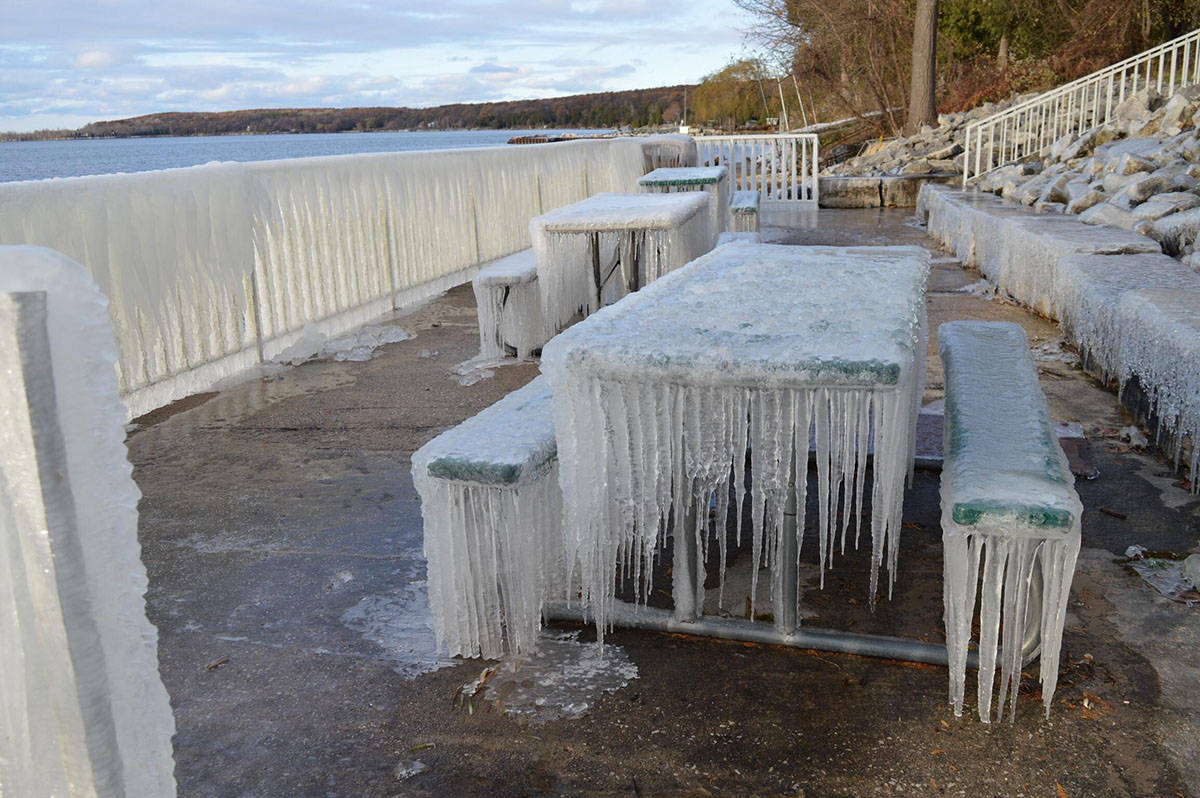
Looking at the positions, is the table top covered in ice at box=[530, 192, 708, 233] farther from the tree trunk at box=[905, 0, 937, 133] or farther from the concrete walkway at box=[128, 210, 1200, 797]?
the tree trunk at box=[905, 0, 937, 133]

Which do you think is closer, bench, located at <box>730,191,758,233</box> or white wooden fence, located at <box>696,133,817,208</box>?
bench, located at <box>730,191,758,233</box>

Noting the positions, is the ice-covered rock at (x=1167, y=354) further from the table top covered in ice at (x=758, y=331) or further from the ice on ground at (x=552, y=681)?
the ice on ground at (x=552, y=681)

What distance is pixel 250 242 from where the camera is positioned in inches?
236

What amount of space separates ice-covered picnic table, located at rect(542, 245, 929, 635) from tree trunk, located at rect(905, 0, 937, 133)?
21.3 meters

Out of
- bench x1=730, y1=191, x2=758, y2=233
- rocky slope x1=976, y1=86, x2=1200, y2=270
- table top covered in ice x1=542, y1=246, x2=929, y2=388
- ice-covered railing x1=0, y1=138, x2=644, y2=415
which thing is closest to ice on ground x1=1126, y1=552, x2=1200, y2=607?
table top covered in ice x1=542, y1=246, x2=929, y2=388

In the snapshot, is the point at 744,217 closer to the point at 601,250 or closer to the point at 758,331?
the point at 601,250

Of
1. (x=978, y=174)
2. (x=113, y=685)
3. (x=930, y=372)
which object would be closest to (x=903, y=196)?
(x=978, y=174)

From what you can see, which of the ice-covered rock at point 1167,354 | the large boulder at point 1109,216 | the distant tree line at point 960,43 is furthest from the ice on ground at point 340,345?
the distant tree line at point 960,43

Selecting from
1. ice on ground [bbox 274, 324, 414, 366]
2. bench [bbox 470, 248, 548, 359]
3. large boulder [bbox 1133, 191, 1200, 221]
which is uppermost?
large boulder [bbox 1133, 191, 1200, 221]

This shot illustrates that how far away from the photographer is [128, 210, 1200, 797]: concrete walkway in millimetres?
2293

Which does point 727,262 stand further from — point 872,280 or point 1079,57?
point 1079,57

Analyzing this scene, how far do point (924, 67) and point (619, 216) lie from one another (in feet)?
60.1

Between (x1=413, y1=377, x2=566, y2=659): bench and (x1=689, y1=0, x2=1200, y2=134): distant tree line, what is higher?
(x1=689, y1=0, x2=1200, y2=134): distant tree line

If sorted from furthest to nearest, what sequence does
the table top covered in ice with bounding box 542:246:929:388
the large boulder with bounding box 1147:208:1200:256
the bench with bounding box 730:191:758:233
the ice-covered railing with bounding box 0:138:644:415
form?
the bench with bounding box 730:191:758:233, the large boulder with bounding box 1147:208:1200:256, the ice-covered railing with bounding box 0:138:644:415, the table top covered in ice with bounding box 542:246:929:388
